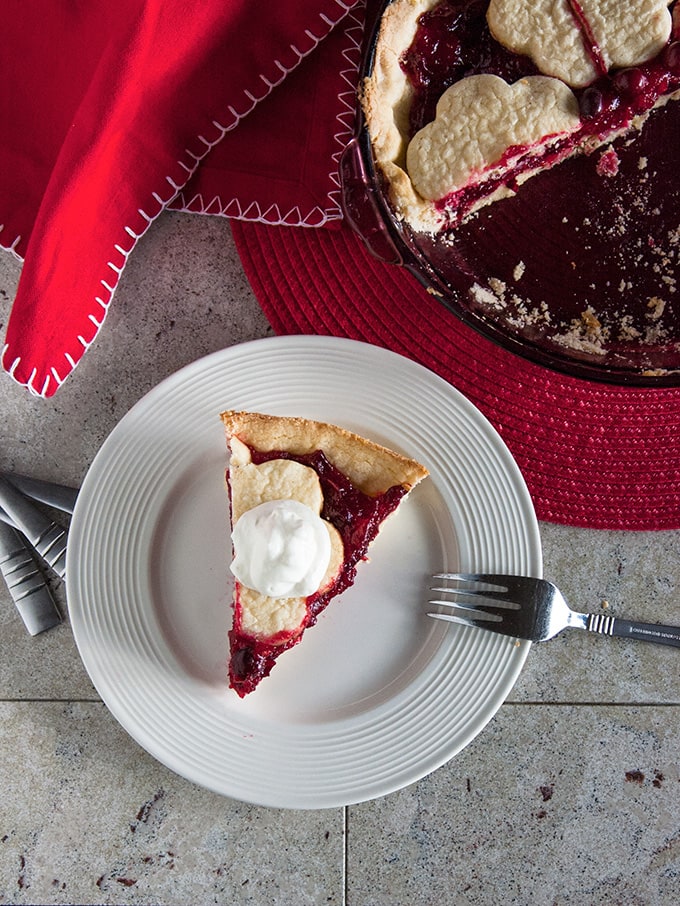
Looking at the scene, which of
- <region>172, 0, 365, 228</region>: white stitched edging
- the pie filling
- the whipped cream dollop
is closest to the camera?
the whipped cream dollop

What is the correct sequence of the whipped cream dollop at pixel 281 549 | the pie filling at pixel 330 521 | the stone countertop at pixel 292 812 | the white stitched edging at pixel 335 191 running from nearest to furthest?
the whipped cream dollop at pixel 281 549 < the pie filling at pixel 330 521 < the white stitched edging at pixel 335 191 < the stone countertop at pixel 292 812

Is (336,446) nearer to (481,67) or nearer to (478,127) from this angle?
(478,127)

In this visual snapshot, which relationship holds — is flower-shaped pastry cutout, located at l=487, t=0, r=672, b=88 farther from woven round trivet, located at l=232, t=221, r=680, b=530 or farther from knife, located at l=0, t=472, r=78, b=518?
knife, located at l=0, t=472, r=78, b=518

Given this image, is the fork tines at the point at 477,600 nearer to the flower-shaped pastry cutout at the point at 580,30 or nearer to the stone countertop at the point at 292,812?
the stone countertop at the point at 292,812

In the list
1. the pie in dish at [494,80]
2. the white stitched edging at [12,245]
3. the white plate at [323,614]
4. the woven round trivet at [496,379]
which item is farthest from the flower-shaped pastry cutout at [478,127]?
the white stitched edging at [12,245]

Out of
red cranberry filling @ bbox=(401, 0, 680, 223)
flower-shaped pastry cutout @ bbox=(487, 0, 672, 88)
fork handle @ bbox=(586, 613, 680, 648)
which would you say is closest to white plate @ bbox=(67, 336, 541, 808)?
fork handle @ bbox=(586, 613, 680, 648)

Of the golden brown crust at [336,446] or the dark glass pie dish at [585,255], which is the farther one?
the dark glass pie dish at [585,255]
